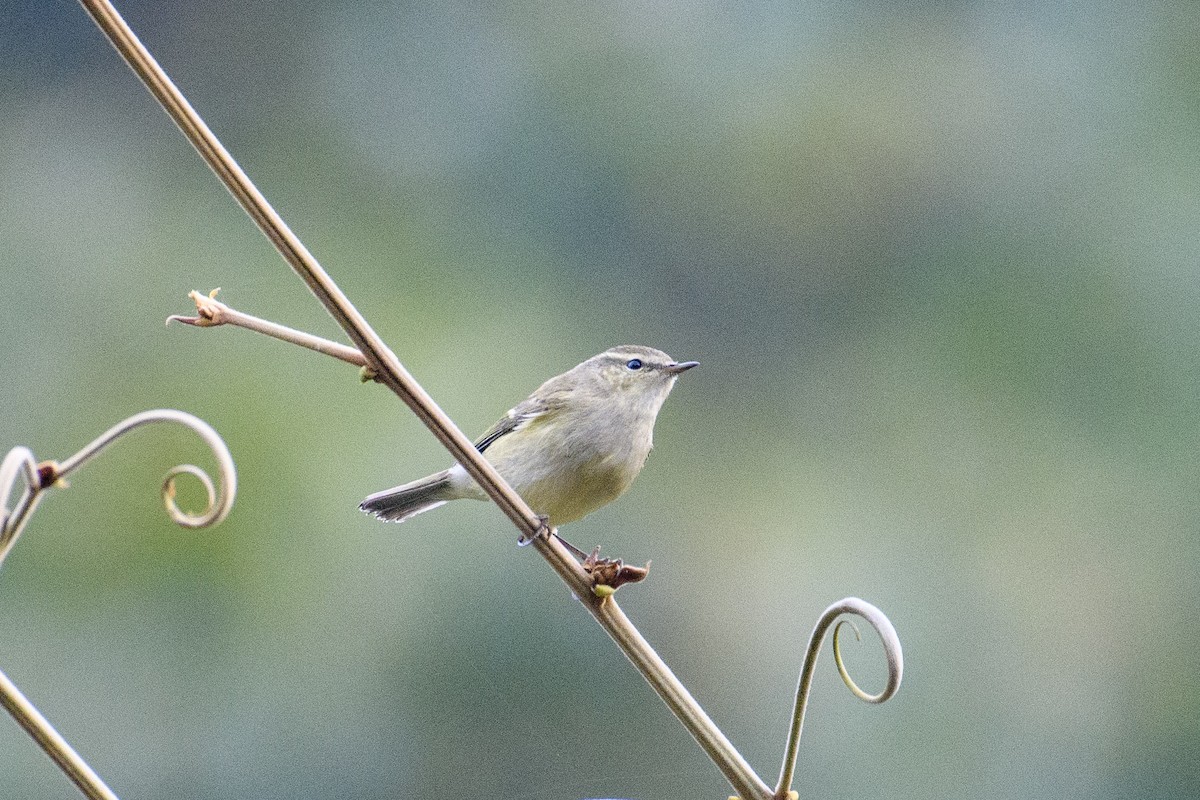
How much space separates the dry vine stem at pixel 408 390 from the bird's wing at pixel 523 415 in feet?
3.51

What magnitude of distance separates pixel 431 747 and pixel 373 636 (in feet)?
0.97

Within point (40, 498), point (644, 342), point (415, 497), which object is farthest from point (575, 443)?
point (644, 342)

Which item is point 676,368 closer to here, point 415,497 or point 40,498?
point 415,497

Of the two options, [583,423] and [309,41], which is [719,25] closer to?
[309,41]

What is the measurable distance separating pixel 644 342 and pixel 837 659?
2.45 metres

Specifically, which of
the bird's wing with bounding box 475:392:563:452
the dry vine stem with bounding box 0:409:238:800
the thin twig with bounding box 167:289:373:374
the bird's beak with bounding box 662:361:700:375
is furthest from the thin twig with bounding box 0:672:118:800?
the bird's wing with bounding box 475:392:563:452

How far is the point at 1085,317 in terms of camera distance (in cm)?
374

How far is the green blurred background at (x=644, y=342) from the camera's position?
2795mm

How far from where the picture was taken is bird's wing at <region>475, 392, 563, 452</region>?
1737 mm

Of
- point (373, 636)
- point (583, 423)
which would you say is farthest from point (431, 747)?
point (583, 423)

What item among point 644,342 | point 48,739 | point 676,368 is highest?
point 48,739

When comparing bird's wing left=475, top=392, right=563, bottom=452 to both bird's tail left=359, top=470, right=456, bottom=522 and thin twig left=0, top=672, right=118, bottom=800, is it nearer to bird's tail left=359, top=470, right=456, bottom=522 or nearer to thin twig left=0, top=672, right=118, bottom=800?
bird's tail left=359, top=470, right=456, bottom=522

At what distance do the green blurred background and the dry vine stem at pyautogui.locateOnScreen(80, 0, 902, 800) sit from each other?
1.81 m

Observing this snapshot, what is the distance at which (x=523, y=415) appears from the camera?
1.78m
